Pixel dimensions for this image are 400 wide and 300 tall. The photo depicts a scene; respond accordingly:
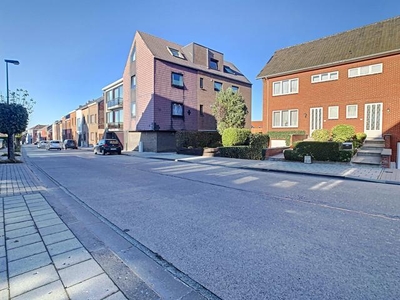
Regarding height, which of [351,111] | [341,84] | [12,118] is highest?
[341,84]

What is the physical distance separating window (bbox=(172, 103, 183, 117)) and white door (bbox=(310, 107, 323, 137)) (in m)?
13.8

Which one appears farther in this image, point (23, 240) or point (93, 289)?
point (23, 240)

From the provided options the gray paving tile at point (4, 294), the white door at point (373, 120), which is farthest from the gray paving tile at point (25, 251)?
the white door at point (373, 120)

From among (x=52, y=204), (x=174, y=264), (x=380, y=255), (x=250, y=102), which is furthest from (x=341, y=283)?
(x=250, y=102)

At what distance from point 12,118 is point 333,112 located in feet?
73.9

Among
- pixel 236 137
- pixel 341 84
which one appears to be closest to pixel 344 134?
pixel 341 84

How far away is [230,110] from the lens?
2120 cm

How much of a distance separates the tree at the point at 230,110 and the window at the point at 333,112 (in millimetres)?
7022

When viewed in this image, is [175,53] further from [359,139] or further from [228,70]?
[359,139]

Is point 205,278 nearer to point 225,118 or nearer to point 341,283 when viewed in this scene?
point 341,283

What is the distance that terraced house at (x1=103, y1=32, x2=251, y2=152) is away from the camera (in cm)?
2444

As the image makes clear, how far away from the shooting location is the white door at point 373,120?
1566 cm

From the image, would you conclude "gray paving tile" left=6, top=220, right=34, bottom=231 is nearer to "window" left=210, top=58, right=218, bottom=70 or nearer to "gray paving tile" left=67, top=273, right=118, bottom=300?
"gray paving tile" left=67, top=273, right=118, bottom=300

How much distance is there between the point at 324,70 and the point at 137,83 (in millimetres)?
19345
